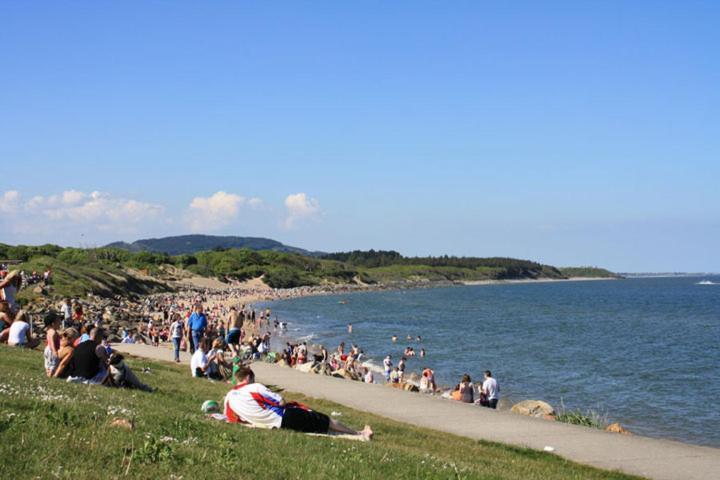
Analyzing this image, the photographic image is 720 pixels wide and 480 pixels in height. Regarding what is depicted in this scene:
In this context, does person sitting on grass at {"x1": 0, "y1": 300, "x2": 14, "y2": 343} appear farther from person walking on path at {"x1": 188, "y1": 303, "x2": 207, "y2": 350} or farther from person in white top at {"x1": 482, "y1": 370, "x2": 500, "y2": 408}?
person in white top at {"x1": 482, "y1": 370, "x2": 500, "y2": 408}

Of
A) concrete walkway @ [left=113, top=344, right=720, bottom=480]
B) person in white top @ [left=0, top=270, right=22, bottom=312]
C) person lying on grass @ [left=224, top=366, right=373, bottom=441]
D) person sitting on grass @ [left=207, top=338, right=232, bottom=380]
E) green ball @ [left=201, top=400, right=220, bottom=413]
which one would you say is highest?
person in white top @ [left=0, top=270, right=22, bottom=312]

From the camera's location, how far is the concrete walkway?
11.1 metres

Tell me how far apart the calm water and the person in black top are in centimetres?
1558

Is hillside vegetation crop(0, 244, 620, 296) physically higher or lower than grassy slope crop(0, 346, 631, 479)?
higher

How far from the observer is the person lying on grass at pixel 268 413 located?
29.3 ft

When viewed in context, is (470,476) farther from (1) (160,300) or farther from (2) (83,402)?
(1) (160,300)

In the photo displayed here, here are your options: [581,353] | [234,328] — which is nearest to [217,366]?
[234,328]

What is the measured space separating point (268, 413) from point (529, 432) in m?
6.50

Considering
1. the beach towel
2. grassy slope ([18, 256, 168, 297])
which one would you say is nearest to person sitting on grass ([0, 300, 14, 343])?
the beach towel

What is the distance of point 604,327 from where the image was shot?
6259cm

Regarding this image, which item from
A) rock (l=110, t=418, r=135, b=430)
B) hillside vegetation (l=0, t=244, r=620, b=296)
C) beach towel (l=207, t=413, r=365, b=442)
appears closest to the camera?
rock (l=110, t=418, r=135, b=430)

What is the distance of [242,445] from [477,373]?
28092mm

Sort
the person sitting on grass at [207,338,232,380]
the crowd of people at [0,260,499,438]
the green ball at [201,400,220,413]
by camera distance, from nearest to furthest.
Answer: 1. the crowd of people at [0,260,499,438]
2. the green ball at [201,400,220,413]
3. the person sitting on grass at [207,338,232,380]

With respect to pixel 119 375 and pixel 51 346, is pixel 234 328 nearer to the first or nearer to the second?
pixel 119 375
